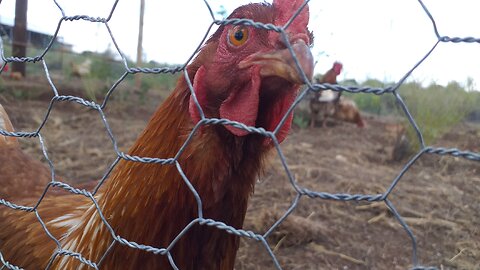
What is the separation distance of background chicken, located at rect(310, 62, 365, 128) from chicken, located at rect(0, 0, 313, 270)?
564 centimetres

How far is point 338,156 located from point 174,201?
397 centimetres

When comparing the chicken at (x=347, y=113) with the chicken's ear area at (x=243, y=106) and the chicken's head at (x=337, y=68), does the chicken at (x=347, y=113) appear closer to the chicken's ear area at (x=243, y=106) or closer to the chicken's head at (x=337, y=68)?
the chicken's head at (x=337, y=68)

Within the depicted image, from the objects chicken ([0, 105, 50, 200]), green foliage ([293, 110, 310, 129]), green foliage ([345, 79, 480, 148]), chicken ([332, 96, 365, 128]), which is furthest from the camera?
chicken ([332, 96, 365, 128])

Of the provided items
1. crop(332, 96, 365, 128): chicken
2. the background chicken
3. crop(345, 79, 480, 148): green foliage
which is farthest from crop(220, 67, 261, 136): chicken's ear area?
crop(332, 96, 365, 128): chicken

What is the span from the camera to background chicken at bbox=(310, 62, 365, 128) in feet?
23.6

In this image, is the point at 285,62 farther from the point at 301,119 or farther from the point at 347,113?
the point at 347,113

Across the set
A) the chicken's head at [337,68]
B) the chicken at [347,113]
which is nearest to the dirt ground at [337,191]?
the chicken's head at [337,68]

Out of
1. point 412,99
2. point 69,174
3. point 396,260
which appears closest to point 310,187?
point 396,260

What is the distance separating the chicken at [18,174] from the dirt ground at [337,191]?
3.35 feet

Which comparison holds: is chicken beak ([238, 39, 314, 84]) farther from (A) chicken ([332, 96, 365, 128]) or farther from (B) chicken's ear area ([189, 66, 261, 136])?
(A) chicken ([332, 96, 365, 128])

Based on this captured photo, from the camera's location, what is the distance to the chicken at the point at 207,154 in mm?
891

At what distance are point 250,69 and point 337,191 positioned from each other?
8.69ft

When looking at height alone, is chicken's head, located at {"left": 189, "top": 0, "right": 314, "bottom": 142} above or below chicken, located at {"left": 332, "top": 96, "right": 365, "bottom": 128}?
above

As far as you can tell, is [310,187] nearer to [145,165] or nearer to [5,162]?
[5,162]
